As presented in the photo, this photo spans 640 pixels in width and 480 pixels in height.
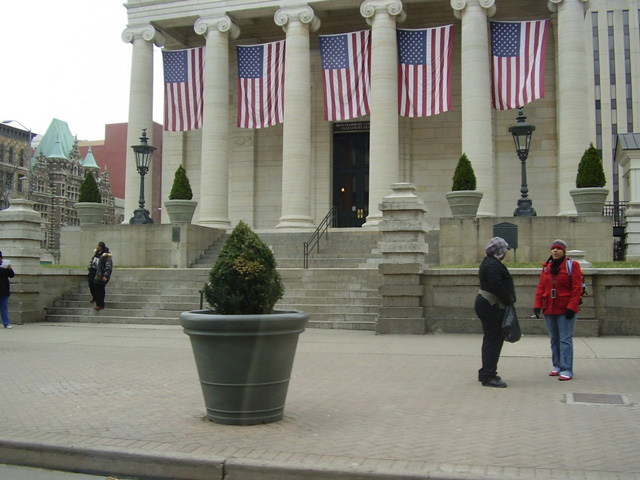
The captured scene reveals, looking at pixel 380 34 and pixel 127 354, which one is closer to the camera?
pixel 127 354

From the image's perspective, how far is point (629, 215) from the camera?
22.9 m

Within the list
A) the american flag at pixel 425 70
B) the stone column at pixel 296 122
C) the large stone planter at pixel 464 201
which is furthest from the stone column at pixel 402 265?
the stone column at pixel 296 122

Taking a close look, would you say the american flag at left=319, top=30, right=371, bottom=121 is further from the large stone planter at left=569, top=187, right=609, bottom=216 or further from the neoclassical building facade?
the large stone planter at left=569, top=187, right=609, bottom=216

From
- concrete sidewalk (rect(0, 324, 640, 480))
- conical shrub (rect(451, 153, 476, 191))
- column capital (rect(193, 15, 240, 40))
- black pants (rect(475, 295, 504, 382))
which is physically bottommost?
concrete sidewalk (rect(0, 324, 640, 480))

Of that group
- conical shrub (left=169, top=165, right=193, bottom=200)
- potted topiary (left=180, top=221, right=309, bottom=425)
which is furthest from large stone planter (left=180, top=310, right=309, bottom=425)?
conical shrub (left=169, top=165, right=193, bottom=200)

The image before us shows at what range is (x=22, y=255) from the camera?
59.5ft

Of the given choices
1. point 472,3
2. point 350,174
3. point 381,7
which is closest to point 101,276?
point 381,7

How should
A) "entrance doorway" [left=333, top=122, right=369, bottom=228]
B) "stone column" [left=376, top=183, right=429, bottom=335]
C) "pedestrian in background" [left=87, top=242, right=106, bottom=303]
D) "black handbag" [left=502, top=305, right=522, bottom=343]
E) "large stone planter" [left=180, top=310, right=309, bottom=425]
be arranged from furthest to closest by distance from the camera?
"entrance doorway" [left=333, top=122, right=369, bottom=228] → "pedestrian in background" [left=87, top=242, right=106, bottom=303] → "stone column" [left=376, top=183, right=429, bottom=335] → "black handbag" [left=502, top=305, right=522, bottom=343] → "large stone planter" [left=180, top=310, right=309, bottom=425]

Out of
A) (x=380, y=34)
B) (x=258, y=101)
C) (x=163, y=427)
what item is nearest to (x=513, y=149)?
(x=380, y=34)

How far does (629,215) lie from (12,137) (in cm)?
8192

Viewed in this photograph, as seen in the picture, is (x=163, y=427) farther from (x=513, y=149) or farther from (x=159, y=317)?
(x=513, y=149)

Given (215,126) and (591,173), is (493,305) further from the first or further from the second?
(215,126)

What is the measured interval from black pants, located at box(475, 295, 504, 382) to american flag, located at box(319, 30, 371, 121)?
2024 cm

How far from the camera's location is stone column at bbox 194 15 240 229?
30188mm
